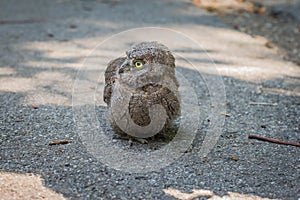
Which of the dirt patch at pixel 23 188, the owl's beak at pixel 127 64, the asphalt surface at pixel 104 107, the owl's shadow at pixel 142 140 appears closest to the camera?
the dirt patch at pixel 23 188

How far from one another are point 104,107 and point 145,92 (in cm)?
86

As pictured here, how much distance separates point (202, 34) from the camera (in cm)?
516

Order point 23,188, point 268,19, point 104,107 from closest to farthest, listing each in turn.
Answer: point 23,188 → point 104,107 → point 268,19

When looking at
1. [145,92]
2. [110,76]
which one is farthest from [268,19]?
[145,92]

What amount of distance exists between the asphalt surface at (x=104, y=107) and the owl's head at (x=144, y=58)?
497 mm

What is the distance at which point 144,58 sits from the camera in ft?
8.21

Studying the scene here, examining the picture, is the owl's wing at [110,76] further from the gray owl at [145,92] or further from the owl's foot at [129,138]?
the owl's foot at [129,138]

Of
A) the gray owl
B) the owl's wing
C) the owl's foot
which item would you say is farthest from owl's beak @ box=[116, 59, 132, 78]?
the owl's foot

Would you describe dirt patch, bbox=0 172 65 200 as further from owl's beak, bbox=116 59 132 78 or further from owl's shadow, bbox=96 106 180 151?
owl's beak, bbox=116 59 132 78

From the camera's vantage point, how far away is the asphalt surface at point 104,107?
7.97 ft

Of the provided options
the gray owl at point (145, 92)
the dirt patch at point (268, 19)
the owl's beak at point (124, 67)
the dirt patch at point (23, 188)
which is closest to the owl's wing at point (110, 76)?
the gray owl at point (145, 92)

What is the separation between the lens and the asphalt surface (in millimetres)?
2428

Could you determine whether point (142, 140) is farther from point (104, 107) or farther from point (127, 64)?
point (104, 107)

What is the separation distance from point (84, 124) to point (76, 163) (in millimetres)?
559
